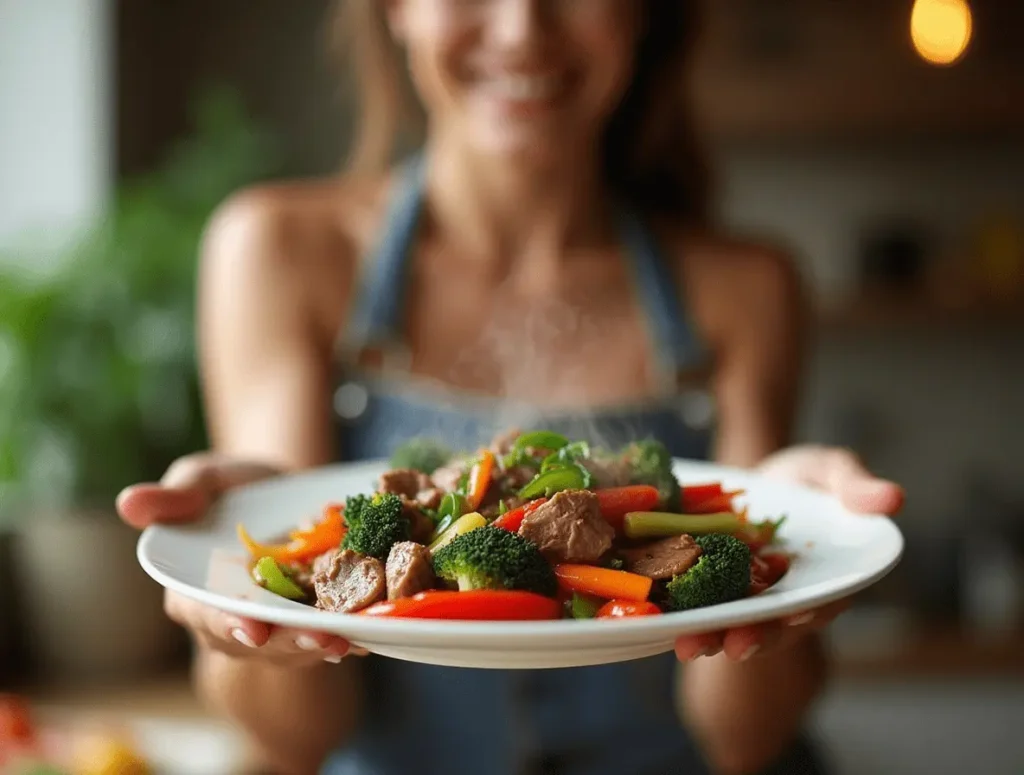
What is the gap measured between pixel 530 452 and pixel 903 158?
10.5ft

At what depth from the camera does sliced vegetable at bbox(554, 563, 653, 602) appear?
1.08 meters

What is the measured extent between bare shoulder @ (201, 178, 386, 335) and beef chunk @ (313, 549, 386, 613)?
98 cm

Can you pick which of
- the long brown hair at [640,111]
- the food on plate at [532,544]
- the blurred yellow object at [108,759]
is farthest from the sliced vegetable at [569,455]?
the long brown hair at [640,111]

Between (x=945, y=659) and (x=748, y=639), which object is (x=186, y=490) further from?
(x=945, y=659)

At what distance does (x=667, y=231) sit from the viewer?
2.36 m

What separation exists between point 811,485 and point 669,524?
0.35 meters

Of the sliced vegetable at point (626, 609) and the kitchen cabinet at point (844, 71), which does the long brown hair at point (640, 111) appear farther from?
the sliced vegetable at point (626, 609)

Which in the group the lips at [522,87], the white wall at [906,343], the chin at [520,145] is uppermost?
the lips at [522,87]

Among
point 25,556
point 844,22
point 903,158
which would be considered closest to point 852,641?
point 903,158

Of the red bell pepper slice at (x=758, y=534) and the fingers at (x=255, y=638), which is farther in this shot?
the red bell pepper slice at (x=758, y=534)

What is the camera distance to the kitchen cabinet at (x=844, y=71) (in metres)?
3.52

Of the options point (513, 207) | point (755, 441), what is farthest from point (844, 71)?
point (755, 441)

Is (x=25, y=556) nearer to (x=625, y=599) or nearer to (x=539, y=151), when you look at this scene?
(x=539, y=151)

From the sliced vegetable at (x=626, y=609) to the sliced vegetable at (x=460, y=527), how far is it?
171 millimetres
